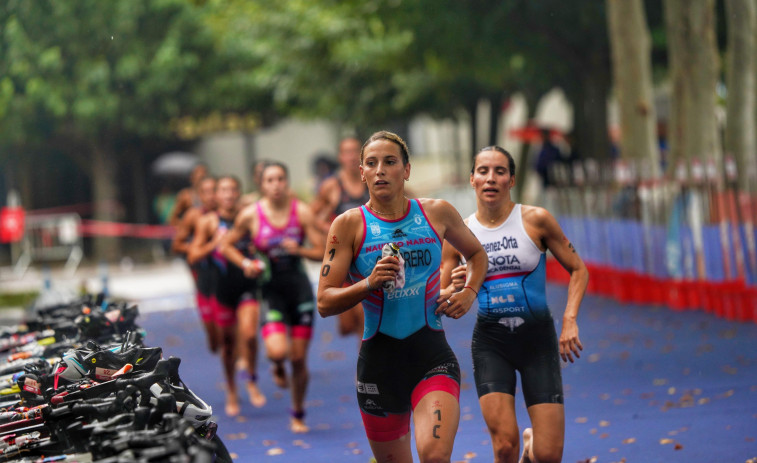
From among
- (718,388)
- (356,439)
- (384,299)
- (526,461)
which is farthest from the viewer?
(718,388)

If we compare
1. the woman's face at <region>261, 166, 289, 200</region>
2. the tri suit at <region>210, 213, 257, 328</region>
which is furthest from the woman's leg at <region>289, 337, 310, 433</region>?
the tri suit at <region>210, 213, 257, 328</region>

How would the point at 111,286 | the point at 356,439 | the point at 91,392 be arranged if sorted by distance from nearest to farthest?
the point at 91,392, the point at 356,439, the point at 111,286

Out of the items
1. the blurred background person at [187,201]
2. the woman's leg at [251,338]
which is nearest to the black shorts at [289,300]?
the woman's leg at [251,338]

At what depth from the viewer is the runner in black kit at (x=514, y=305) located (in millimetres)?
6441

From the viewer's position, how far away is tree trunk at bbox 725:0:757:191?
17.6 meters

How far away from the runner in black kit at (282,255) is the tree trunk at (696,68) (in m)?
9.41

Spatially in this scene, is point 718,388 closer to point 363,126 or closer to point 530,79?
point 530,79

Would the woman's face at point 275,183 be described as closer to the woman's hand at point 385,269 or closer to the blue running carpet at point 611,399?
the blue running carpet at point 611,399

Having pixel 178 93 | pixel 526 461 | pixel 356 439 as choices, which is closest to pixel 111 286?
pixel 178 93

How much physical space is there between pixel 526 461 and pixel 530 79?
22028 mm

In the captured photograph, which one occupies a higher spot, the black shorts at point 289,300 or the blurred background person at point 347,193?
the blurred background person at point 347,193

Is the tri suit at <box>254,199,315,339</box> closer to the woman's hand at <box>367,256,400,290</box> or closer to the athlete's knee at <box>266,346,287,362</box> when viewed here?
the athlete's knee at <box>266,346,287,362</box>

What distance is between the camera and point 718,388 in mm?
10312

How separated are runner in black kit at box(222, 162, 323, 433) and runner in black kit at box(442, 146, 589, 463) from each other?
3.53 metres
